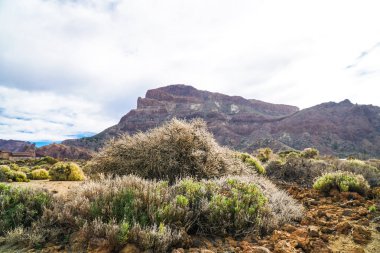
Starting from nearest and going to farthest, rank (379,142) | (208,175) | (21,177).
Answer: (208,175) < (21,177) < (379,142)

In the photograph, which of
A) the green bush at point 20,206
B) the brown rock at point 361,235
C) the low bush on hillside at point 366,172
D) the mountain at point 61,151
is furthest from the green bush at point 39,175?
the mountain at point 61,151

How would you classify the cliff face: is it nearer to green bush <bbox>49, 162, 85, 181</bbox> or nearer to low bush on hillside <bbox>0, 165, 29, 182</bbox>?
low bush on hillside <bbox>0, 165, 29, 182</bbox>

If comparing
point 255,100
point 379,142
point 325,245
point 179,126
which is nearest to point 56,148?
point 179,126

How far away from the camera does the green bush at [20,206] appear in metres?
4.09

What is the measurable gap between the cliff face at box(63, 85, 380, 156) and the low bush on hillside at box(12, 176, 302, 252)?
50.8 m

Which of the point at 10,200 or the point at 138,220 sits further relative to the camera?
the point at 10,200

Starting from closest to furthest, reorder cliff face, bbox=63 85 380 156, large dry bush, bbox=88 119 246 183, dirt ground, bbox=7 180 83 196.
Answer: dirt ground, bbox=7 180 83 196
large dry bush, bbox=88 119 246 183
cliff face, bbox=63 85 380 156

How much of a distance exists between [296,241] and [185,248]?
1520mm

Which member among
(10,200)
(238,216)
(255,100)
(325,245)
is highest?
(255,100)

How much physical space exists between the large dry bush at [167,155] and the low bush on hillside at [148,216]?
2127 mm

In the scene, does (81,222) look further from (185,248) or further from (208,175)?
(208,175)

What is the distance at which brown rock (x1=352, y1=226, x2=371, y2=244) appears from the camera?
145 inches

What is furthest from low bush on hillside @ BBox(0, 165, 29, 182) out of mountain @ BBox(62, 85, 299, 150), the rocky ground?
mountain @ BBox(62, 85, 299, 150)

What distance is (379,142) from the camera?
72.1 m
